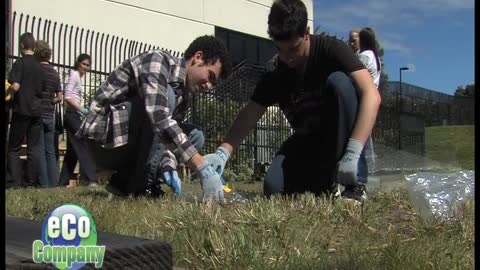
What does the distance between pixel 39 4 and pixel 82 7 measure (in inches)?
54.7

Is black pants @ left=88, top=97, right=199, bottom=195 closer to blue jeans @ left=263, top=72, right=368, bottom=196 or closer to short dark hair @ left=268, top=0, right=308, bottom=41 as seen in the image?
blue jeans @ left=263, top=72, right=368, bottom=196

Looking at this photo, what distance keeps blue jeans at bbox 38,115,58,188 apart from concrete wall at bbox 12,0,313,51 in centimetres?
494

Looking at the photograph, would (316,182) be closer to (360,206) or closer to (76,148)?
(360,206)

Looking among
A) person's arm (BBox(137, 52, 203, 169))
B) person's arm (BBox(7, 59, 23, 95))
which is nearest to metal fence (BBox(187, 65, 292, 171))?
person's arm (BBox(7, 59, 23, 95))

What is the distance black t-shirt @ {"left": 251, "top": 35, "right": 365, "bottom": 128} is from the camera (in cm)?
367

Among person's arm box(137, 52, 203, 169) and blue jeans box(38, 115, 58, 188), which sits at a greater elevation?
person's arm box(137, 52, 203, 169)

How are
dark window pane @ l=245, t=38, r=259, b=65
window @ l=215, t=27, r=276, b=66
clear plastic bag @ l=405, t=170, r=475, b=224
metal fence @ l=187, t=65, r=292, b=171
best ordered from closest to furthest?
clear plastic bag @ l=405, t=170, r=475, b=224 < metal fence @ l=187, t=65, r=292, b=171 < window @ l=215, t=27, r=276, b=66 < dark window pane @ l=245, t=38, r=259, b=65

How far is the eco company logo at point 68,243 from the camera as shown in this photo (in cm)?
170

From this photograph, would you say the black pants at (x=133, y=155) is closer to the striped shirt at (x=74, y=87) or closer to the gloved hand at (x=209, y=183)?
the gloved hand at (x=209, y=183)

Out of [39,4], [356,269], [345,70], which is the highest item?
[39,4]

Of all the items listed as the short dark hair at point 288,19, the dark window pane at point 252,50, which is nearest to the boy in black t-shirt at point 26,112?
the short dark hair at point 288,19

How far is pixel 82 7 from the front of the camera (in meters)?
13.0

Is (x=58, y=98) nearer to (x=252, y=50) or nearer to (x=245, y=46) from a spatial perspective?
(x=245, y=46)

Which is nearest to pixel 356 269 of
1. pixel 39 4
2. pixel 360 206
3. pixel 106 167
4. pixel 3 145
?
pixel 360 206
